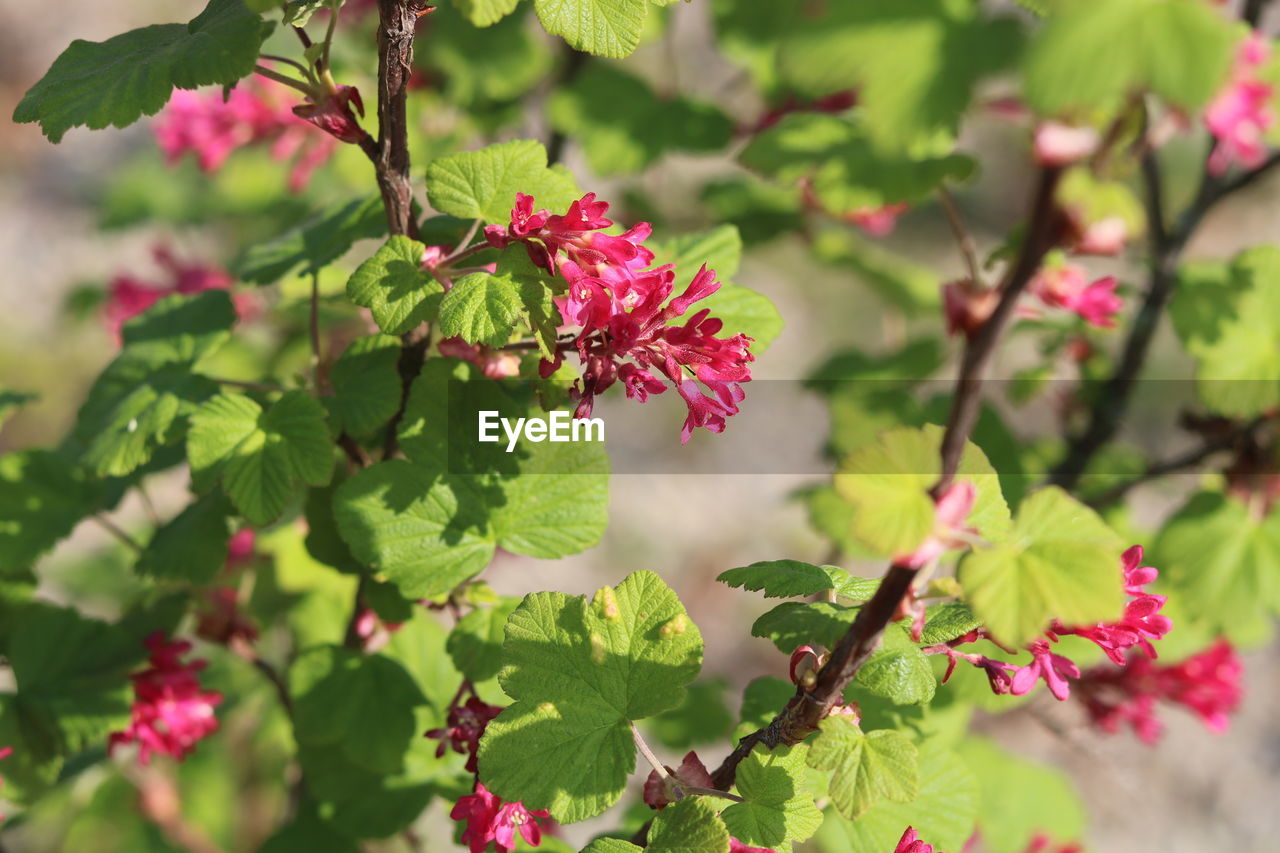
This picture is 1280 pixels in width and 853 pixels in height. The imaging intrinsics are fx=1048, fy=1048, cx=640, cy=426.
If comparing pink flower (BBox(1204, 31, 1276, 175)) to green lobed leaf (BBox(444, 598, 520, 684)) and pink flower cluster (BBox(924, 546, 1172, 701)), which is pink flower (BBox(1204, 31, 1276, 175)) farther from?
green lobed leaf (BBox(444, 598, 520, 684))

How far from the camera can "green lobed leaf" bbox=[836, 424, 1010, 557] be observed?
0.73 m

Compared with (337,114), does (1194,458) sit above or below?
below

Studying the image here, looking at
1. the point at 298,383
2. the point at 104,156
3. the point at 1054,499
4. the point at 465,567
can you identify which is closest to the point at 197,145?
the point at 298,383

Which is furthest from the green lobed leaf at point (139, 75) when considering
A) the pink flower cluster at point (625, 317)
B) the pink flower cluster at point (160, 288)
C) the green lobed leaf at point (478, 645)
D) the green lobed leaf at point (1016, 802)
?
the green lobed leaf at point (1016, 802)

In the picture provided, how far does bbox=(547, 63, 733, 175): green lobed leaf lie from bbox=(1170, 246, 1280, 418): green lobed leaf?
1037 mm

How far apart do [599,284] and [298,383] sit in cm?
53

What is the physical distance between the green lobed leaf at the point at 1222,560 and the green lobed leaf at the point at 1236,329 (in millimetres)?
209

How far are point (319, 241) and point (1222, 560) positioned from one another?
161cm

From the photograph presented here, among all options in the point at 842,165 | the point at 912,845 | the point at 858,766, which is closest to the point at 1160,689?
the point at 842,165

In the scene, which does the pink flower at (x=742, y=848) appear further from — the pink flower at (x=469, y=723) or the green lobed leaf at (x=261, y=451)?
the green lobed leaf at (x=261, y=451)

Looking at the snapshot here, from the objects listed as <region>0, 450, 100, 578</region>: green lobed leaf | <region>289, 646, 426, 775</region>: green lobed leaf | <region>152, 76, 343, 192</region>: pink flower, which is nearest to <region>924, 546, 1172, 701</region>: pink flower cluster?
<region>289, 646, 426, 775</region>: green lobed leaf

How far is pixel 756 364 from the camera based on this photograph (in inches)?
143

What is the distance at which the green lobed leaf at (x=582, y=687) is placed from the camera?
3.19ft

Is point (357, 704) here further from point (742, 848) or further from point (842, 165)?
point (842, 165)
